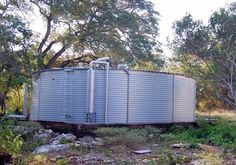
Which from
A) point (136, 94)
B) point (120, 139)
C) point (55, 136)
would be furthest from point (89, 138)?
point (136, 94)

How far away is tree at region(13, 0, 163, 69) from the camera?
21422mm

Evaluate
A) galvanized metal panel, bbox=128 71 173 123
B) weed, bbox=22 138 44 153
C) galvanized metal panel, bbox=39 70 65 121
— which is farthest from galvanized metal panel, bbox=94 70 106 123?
weed, bbox=22 138 44 153

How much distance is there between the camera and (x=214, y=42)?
65.2ft

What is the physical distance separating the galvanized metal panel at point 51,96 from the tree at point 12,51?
0.96 m

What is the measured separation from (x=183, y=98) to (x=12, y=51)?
718 cm

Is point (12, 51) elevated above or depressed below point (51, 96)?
above

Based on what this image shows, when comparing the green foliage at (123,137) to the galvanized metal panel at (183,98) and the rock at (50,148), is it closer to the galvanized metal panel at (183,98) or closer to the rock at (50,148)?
the rock at (50,148)

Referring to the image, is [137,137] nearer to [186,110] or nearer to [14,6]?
[186,110]

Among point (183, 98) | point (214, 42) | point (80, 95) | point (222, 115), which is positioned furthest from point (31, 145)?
point (222, 115)

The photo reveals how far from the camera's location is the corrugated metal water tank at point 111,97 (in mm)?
13992

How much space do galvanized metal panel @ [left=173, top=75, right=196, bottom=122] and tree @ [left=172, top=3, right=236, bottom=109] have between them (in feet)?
11.7

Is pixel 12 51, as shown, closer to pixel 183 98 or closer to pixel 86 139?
pixel 86 139

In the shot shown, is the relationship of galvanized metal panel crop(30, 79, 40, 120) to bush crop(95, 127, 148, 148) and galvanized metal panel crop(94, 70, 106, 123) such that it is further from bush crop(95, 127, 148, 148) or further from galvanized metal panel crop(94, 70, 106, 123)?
bush crop(95, 127, 148, 148)

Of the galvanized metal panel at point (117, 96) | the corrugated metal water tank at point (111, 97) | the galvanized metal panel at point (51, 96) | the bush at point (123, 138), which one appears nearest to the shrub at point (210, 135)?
the corrugated metal water tank at point (111, 97)
